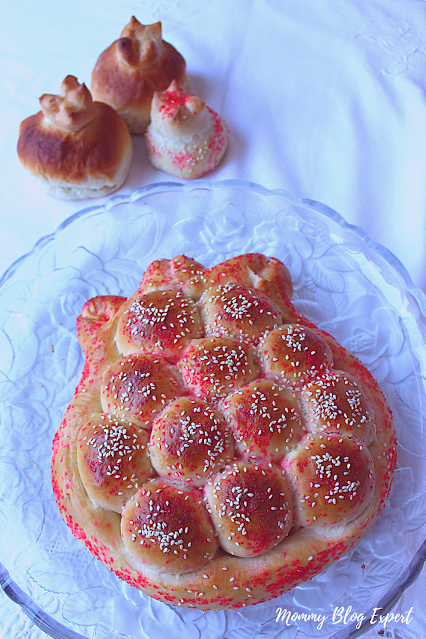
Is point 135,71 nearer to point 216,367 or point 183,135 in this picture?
point 183,135

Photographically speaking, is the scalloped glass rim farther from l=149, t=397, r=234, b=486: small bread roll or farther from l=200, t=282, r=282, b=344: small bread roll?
l=149, t=397, r=234, b=486: small bread roll

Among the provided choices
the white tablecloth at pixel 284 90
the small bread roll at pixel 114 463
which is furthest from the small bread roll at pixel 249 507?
the white tablecloth at pixel 284 90

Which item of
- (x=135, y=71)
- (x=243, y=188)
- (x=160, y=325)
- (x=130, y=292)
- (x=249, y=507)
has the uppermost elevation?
(x=135, y=71)

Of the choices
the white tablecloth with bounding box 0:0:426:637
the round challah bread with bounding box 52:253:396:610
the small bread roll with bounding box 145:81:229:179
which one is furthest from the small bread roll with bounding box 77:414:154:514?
the small bread roll with bounding box 145:81:229:179

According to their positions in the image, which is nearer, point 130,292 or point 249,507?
point 249,507

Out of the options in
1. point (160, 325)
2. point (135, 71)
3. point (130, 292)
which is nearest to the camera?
point (160, 325)

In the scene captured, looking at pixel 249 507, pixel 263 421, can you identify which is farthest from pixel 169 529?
pixel 263 421

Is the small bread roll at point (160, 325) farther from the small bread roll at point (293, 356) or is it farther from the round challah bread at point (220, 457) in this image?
the small bread roll at point (293, 356)
